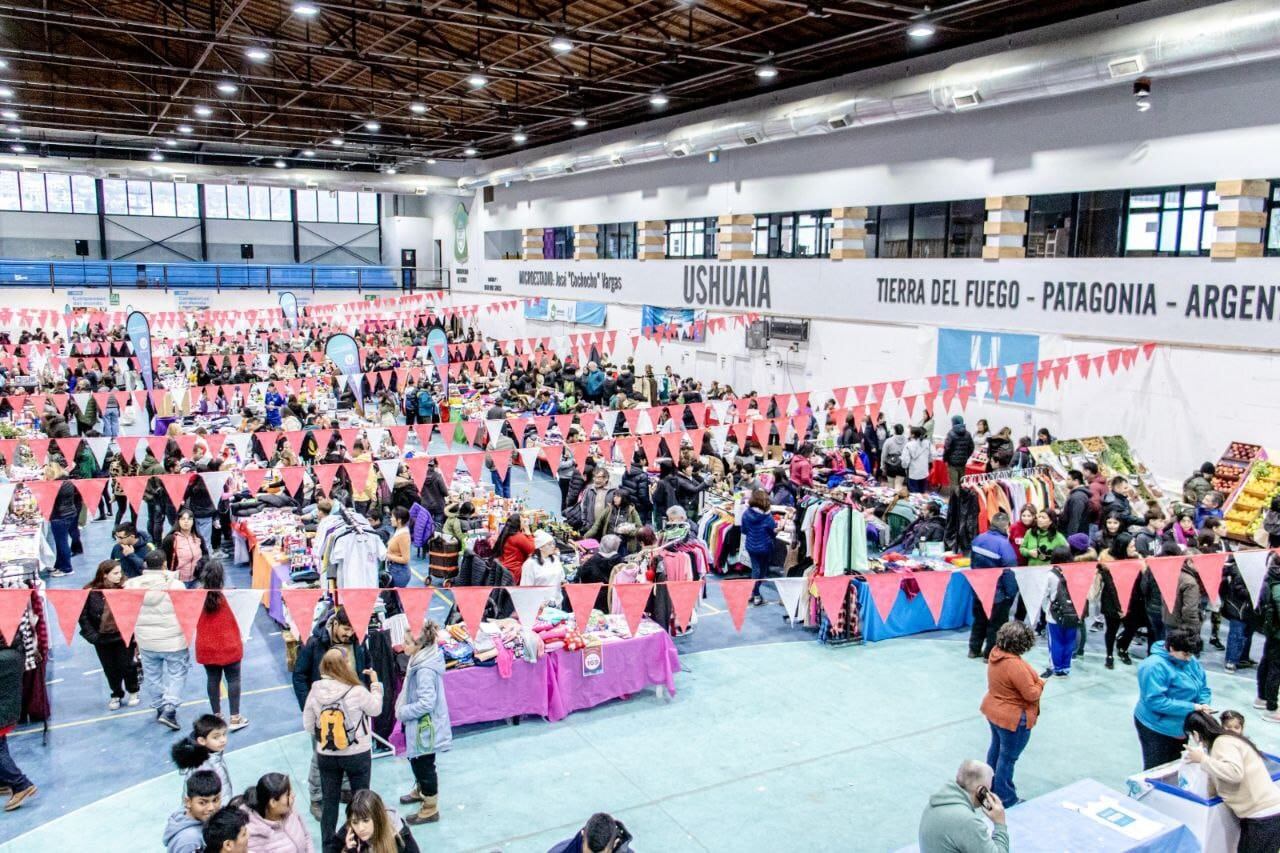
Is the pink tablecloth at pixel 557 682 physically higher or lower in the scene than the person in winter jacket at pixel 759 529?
lower

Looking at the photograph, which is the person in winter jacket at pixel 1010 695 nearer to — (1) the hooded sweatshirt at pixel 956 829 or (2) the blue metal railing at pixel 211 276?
(1) the hooded sweatshirt at pixel 956 829

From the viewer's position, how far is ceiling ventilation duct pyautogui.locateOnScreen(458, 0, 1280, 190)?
11281mm

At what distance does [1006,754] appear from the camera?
258 inches

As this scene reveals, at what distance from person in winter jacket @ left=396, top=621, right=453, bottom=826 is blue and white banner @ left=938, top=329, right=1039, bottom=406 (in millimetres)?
11963

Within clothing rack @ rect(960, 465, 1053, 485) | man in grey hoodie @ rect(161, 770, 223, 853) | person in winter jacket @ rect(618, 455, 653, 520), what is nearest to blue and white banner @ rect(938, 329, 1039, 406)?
clothing rack @ rect(960, 465, 1053, 485)

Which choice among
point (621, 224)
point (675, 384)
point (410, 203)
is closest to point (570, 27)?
point (675, 384)

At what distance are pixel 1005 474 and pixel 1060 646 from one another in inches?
158

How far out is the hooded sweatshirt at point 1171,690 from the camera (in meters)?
6.14

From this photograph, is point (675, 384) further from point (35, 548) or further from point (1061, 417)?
point (35, 548)

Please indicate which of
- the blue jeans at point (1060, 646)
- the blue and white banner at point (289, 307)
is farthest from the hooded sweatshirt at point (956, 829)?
the blue and white banner at point (289, 307)

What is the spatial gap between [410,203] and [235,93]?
1841 cm

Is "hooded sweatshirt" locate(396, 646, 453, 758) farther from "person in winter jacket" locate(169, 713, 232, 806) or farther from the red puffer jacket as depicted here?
the red puffer jacket

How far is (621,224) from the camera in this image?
94.8 ft

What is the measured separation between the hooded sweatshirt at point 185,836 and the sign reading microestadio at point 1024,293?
1349 centimetres
